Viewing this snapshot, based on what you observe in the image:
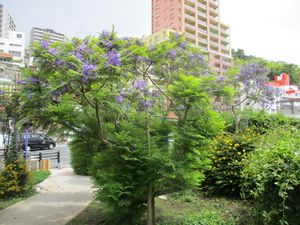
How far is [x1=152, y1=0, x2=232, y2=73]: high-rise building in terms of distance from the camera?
45500 mm

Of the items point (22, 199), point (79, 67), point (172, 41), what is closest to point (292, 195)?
point (79, 67)

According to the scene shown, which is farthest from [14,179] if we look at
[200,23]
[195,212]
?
[200,23]

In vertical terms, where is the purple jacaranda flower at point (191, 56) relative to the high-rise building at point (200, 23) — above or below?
below

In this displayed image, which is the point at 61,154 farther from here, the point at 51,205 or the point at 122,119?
the point at 122,119

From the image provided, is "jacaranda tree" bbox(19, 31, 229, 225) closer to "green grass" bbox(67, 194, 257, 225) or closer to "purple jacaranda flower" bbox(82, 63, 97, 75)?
"purple jacaranda flower" bbox(82, 63, 97, 75)

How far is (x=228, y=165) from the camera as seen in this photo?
17.6ft

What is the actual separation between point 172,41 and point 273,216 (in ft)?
12.6

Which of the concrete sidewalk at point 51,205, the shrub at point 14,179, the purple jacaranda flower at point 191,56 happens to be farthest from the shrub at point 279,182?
the shrub at point 14,179

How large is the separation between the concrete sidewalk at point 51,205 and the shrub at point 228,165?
9.95ft

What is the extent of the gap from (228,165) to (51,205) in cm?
458

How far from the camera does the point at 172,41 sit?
5109 mm

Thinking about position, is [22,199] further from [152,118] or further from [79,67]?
[79,67]

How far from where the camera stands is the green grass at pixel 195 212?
4074 millimetres

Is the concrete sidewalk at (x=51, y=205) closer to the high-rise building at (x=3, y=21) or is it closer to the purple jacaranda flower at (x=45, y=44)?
the purple jacaranda flower at (x=45, y=44)
